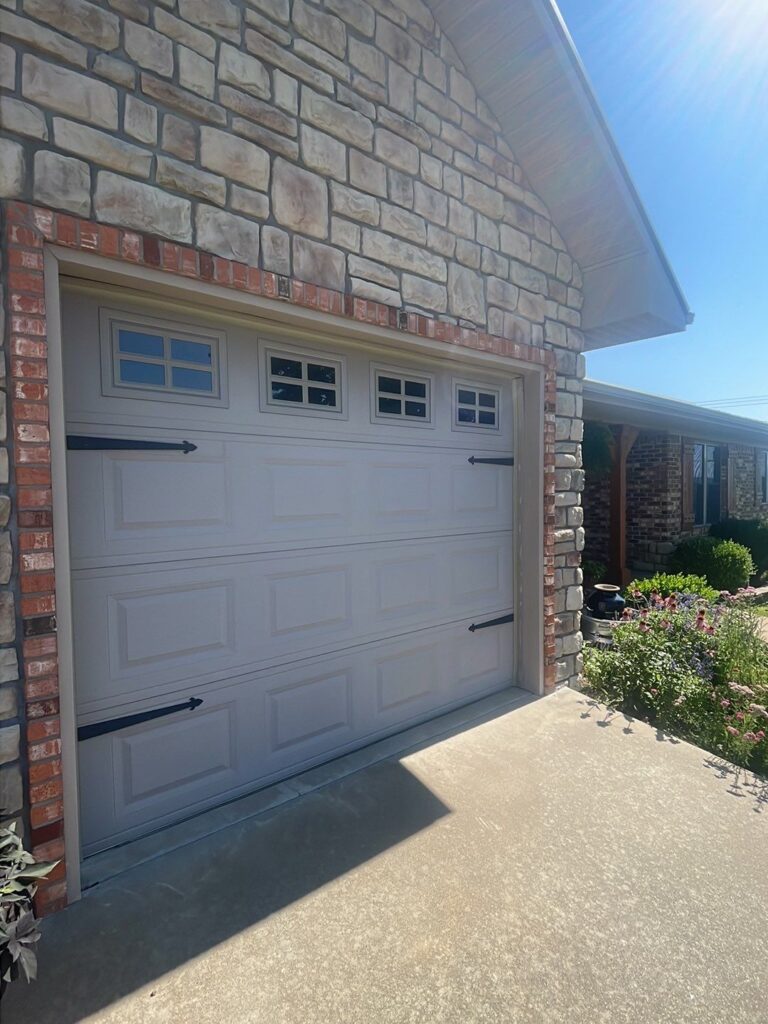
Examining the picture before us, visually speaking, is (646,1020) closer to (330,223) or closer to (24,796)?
(24,796)

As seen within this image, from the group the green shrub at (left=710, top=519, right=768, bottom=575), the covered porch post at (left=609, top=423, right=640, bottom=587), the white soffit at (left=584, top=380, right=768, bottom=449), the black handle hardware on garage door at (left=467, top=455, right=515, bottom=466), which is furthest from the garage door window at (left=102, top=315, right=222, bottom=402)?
the green shrub at (left=710, top=519, right=768, bottom=575)

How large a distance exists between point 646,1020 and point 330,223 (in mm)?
3428

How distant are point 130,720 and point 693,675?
3.76 meters

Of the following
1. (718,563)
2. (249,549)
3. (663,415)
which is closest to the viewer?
(249,549)

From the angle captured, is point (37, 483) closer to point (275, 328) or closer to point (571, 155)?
point (275, 328)

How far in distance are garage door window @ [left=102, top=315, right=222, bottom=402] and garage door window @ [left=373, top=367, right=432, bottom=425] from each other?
3.41 feet

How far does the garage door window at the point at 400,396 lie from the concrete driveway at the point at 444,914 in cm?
217

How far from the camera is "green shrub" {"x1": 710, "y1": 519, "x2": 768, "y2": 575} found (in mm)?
10586

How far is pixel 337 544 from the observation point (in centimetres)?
311

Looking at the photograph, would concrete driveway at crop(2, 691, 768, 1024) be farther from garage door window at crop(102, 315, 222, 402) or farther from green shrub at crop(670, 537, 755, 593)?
green shrub at crop(670, 537, 755, 593)

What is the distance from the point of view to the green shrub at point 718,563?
29.2 feet

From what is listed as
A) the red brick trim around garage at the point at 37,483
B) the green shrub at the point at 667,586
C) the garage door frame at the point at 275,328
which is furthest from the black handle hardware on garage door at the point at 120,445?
the green shrub at the point at 667,586

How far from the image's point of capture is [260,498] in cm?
279

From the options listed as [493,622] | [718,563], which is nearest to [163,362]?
[493,622]
